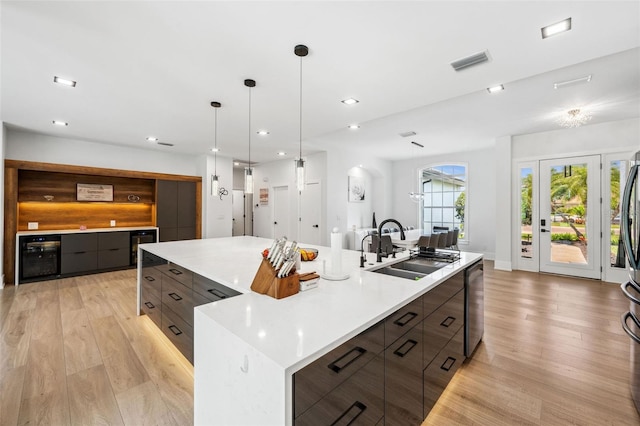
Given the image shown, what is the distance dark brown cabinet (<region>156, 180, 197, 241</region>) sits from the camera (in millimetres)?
6258

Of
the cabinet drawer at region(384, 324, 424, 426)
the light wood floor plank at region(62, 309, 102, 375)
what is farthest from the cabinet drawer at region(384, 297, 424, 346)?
the light wood floor plank at region(62, 309, 102, 375)

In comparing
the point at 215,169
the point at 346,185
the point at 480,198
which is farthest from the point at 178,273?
the point at 480,198

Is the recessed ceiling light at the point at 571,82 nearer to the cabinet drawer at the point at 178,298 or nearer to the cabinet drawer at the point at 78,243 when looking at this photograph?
the cabinet drawer at the point at 178,298

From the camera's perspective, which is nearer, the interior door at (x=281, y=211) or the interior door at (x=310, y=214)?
the interior door at (x=310, y=214)

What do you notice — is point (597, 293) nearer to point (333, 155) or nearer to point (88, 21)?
point (333, 155)

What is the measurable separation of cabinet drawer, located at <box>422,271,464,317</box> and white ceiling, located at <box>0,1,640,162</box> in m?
1.87

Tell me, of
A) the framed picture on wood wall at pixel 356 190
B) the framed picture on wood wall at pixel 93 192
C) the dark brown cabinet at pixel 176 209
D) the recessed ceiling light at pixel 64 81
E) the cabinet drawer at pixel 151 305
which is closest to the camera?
the cabinet drawer at pixel 151 305

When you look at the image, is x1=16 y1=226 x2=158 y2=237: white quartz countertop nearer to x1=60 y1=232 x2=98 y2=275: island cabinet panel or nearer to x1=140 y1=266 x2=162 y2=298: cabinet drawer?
x1=60 y1=232 x2=98 y2=275: island cabinet panel

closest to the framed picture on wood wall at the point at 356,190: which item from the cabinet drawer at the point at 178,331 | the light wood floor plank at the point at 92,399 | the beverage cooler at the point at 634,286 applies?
the cabinet drawer at the point at 178,331

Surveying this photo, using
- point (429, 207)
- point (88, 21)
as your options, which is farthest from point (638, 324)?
point (429, 207)

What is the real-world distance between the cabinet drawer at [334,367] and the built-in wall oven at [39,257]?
620 cm

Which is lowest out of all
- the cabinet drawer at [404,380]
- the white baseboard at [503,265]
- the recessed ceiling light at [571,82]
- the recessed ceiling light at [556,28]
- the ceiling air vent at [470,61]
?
the white baseboard at [503,265]

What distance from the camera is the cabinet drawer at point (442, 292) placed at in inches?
64.5

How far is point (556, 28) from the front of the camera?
201 centimetres
